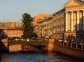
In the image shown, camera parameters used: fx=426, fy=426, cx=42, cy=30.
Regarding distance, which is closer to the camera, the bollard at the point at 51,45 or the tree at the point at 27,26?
the bollard at the point at 51,45

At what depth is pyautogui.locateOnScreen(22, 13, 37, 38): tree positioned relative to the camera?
351 ft

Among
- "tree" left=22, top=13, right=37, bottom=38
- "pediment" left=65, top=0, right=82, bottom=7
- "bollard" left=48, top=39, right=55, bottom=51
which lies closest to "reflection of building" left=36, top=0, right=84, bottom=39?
"pediment" left=65, top=0, right=82, bottom=7

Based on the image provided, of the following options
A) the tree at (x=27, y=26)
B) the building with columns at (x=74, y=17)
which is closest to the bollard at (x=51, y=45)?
the building with columns at (x=74, y=17)

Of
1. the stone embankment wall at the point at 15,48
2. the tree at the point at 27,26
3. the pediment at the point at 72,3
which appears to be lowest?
the stone embankment wall at the point at 15,48

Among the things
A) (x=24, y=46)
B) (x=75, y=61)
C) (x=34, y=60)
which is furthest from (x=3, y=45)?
(x=75, y=61)

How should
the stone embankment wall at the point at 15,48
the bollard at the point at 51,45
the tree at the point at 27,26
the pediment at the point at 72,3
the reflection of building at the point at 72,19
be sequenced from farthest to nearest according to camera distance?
the pediment at the point at 72,3 < the tree at the point at 27,26 < the reflection of building at the point at 72,19 < the stone embankment wall at the point at 15,48 < the bollard at the point at 51,45

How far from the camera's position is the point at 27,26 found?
109250 mm

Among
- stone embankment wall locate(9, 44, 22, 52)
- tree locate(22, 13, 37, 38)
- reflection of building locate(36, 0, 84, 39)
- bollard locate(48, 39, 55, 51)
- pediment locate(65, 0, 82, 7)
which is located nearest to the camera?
bollard locate(48, 39, 55, 51)

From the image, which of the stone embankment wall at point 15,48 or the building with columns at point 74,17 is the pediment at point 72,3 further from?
the stone embankment wall at point 15,48

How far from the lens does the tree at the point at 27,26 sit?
10694cm

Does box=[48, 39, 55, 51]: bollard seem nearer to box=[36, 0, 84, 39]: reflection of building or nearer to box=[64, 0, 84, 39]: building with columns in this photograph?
box=[36, 0, 84, 39]: reflection of building

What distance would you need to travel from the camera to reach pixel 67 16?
360 feet

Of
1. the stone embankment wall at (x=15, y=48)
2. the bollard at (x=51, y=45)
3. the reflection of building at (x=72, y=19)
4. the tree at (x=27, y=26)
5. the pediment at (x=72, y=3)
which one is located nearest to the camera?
the bollard at (x=51, y=45)

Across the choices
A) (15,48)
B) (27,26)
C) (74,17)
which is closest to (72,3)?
(74,17)
